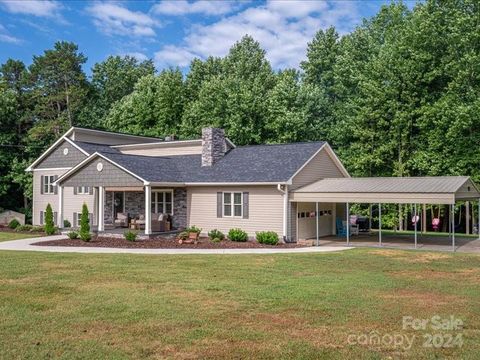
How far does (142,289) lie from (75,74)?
43081 millimetres

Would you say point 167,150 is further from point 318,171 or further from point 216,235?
point 318,171

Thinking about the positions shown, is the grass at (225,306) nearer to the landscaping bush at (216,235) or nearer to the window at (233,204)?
the landscaping bush at (216,235)

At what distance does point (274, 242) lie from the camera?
20.4 meters

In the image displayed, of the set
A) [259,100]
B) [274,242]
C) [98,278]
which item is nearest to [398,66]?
[259,100]

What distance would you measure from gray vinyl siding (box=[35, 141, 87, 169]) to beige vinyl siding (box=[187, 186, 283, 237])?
9363 millimetres

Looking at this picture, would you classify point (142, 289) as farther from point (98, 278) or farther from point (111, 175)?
point (111, 175)

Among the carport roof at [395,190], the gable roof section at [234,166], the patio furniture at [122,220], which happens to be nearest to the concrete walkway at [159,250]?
the carport roof at [395,190]

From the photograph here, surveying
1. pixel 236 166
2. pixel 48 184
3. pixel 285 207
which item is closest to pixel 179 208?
pixel 236 166

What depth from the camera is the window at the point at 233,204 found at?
22.6 metres

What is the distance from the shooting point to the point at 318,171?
23.7 meters

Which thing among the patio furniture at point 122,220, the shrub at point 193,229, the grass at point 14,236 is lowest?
the grass at point 14,236

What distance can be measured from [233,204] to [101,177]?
6.88 m

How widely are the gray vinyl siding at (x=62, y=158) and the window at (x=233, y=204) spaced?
11.1 meters

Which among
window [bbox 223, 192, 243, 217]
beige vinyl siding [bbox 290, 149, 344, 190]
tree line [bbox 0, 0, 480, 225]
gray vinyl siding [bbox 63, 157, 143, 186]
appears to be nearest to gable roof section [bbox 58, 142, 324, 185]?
gray vinyl siding [bbox 63, 157, 143, 186]
